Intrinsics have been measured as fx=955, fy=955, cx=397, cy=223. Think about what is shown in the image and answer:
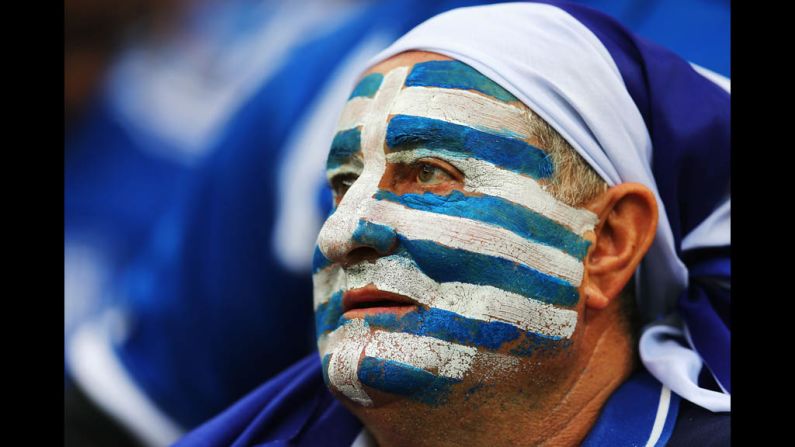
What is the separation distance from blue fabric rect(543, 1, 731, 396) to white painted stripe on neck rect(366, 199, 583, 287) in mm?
573

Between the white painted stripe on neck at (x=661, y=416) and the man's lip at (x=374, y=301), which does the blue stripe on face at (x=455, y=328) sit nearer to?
the man's lip at (x=374, y=301)

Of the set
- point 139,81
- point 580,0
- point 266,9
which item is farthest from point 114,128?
point 580,0

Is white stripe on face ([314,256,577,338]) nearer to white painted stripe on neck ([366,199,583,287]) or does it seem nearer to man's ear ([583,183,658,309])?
white painted stripe on neck ([366,199,583,287])

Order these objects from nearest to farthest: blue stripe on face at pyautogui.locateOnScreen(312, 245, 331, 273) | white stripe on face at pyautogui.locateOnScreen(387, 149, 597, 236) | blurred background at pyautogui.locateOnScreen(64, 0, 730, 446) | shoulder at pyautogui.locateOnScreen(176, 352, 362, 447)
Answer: white stripe on face at pyautogui.locateOnScreen(387, 149, 597, 236), blue stripe on face at pyautogui.locateOnScreen(312, 245, 331, 273), shoulder at pyautogui.locateOnScreen(176, 352, 362, 447), blurred background at pyautogui.locateOnScreen(64, 0, 730, 446)

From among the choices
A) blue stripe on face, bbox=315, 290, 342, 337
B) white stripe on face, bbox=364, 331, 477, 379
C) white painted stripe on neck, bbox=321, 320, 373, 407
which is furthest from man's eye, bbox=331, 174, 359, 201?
white stripe on face, bbox=364, 331, 477, 379

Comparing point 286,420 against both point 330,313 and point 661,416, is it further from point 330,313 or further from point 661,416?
point 661,416

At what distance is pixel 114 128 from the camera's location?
4598 mm

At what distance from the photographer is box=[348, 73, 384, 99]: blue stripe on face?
280 centimetres

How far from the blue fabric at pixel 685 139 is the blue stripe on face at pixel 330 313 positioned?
40.9 inches

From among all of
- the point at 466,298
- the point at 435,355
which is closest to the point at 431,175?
the point at 466,298

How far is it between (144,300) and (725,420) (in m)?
2.46

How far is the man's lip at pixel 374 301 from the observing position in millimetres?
2463

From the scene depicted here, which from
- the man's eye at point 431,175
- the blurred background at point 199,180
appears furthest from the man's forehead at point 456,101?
the blurred background at point 199,180

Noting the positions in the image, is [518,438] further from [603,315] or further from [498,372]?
[603,315]
